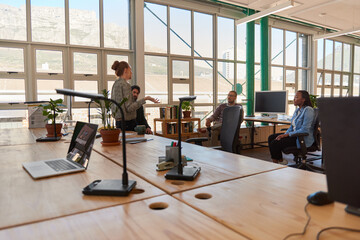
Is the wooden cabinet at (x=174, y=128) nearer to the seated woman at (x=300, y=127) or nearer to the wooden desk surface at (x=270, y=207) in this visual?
the seated woman at (x=300, y=127)

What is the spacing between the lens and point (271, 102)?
568 centimetres

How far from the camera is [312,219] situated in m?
0.86

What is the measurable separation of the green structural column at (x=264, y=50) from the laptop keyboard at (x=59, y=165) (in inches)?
278

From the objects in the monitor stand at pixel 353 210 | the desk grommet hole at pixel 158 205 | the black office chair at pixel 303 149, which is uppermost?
the monitor stand at pixel 353 210

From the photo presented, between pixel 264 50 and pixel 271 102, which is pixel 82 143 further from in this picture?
pixel 264 50

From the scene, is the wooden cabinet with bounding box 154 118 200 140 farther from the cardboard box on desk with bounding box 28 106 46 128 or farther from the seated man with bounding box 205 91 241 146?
the cardboard box on desk with bounding box 28 106 46 128

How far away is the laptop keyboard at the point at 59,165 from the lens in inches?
58.7

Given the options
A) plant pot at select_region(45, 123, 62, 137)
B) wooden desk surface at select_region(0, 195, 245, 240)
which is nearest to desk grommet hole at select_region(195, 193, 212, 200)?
wooden desk surface at select_region(0, 195, 245, 240)

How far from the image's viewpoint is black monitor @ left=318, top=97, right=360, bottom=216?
2.34 feet

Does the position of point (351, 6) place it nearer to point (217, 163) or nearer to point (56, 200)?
point (217, 163)

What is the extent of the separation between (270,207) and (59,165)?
1.17 metres

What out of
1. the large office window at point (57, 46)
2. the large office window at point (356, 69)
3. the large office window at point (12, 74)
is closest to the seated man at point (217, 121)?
the large office window at point (57, 46)

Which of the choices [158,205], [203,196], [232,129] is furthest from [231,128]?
[158,205]

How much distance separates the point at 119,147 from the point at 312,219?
1599mm
